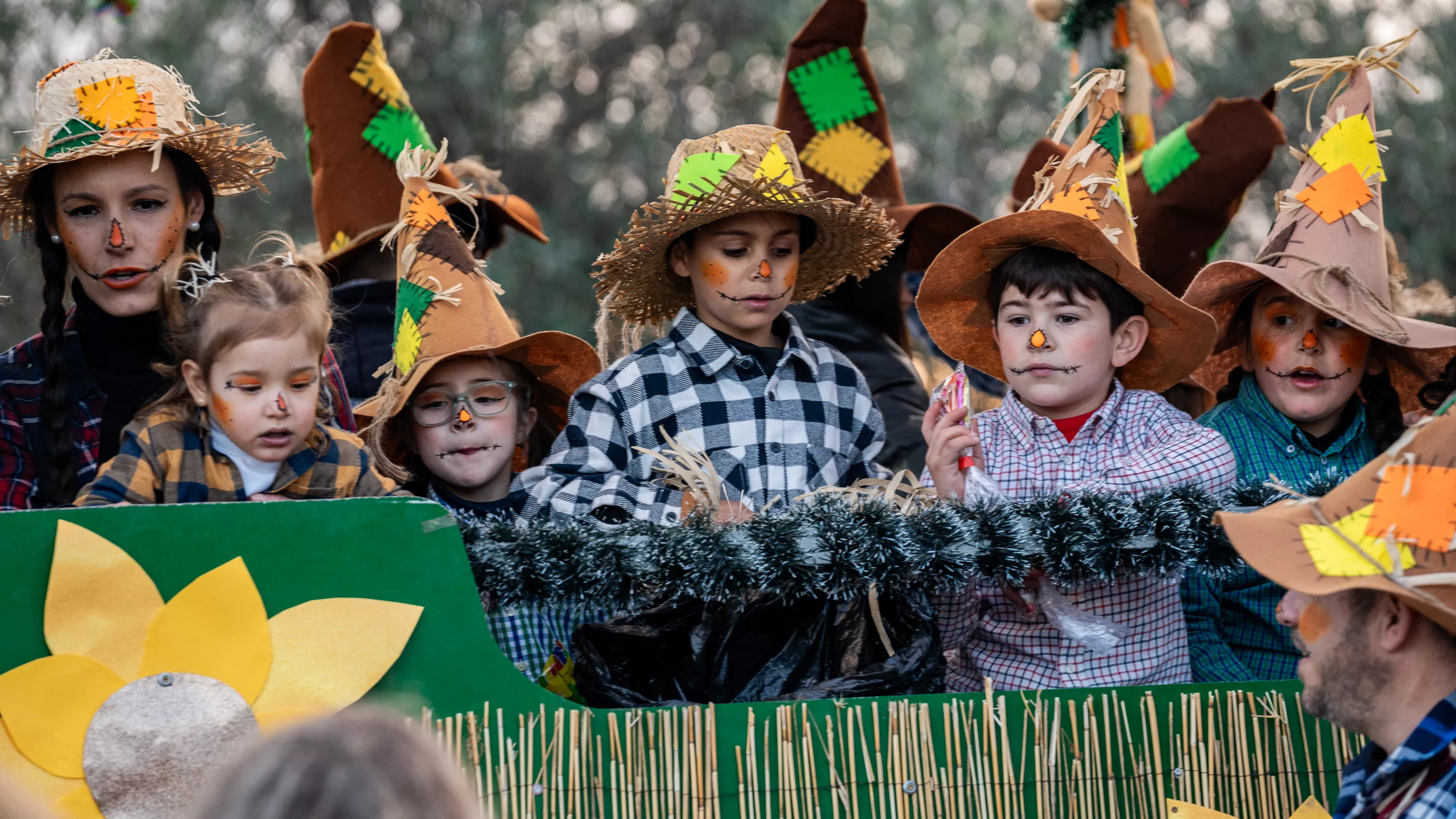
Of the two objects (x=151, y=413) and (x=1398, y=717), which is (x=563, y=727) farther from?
(x=1398, y=717)

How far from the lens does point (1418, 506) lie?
2.35 meters

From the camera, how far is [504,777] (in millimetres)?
2904

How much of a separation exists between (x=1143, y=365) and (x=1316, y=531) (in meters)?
1.69

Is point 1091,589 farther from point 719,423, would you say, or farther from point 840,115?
point 840,115

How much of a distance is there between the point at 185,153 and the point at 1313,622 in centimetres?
315

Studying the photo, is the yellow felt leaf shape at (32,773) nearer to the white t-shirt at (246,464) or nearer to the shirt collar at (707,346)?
the white t-shirt at (246,464)

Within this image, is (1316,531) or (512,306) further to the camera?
(512,306)

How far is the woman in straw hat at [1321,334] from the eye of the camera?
3.95m

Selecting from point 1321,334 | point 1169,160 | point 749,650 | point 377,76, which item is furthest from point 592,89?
point 749,650

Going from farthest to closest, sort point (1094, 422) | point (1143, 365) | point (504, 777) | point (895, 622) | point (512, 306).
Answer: point (512, 306) < point (1143, 365) < point (1094, 422) < point (895, 622) < point (504, 777)

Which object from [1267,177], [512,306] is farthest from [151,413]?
[1267,177]

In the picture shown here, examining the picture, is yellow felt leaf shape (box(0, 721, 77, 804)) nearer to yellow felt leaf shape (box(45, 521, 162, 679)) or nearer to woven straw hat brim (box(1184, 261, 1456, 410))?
yellow felt leaf shape (box(45, 521, 162, 679))

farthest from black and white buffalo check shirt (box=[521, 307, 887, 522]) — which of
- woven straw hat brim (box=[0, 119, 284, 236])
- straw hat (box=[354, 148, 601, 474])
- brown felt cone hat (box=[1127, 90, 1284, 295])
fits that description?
brown felt cone hat (box=[1127, 90, 1284, 295])

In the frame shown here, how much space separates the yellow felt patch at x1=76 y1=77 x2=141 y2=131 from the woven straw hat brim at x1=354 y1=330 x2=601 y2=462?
0.99 m
